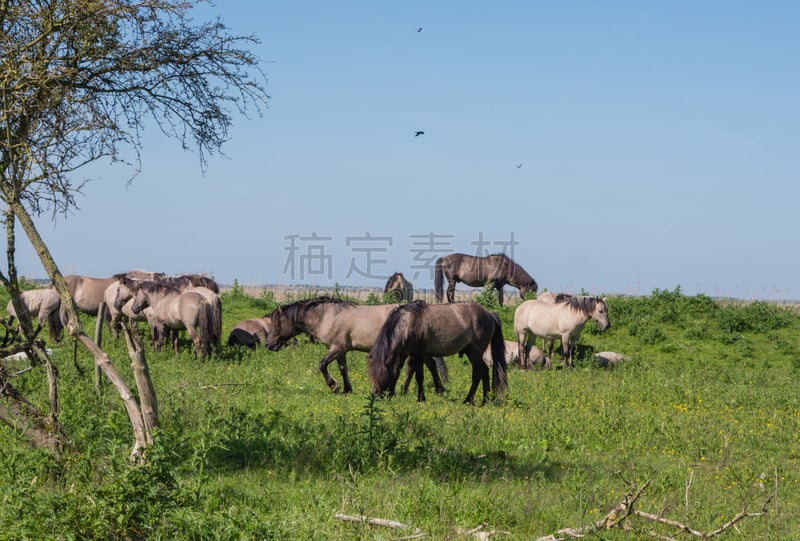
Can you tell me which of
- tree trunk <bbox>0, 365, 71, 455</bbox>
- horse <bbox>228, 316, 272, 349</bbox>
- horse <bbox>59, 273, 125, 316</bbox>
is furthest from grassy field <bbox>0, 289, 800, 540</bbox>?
horse <bbox>59, 273, 125, 316</bbox>

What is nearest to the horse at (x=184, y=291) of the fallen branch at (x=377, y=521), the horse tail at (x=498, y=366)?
the horse tail at (x=498, y=366)

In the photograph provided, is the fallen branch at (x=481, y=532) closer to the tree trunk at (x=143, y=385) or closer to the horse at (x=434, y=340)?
the tree trunk at (x=143, y=385)

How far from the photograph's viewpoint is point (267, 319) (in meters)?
23.1

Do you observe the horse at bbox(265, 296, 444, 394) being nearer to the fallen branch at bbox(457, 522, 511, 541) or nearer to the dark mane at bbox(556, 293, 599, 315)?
the dark mane at bbox(556, 293, 599, 315)

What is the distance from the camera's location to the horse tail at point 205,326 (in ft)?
64.2

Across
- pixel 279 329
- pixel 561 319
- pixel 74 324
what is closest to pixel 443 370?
pixel 279 329

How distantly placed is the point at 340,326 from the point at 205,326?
4.53 metres

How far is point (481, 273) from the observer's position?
1280 inches

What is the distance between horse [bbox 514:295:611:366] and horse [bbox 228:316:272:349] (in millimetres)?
6630

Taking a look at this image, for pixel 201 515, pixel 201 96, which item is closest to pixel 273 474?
pixel 201 515

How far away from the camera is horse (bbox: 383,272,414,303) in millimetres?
30000

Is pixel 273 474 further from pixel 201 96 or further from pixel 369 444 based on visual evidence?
pixel 201 96

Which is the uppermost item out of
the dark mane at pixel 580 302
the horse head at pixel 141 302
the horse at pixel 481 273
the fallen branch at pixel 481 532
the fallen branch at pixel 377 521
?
the horse at pixel 481 273

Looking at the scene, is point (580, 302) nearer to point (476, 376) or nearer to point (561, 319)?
point (561, 319)
